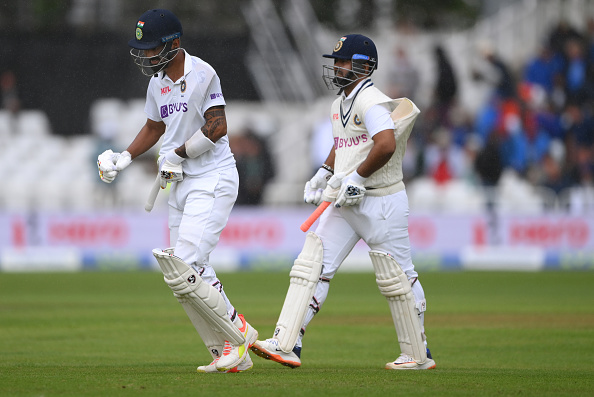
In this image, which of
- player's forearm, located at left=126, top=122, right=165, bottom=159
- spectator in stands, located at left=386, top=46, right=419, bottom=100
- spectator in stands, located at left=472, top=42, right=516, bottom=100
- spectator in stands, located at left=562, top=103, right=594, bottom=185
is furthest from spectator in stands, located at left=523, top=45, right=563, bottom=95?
player's forearm, located at left=126, top=122, right=165, bottom=159

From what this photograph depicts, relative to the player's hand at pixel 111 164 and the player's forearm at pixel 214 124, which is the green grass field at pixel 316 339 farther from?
the player's forearm at pixel 214 124

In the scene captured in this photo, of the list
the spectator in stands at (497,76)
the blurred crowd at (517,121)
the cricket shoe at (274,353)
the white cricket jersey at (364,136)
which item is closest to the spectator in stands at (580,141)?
the blurred crowd at (517,121)

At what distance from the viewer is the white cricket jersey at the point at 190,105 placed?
5.74 meters

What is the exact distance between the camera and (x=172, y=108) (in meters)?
5.81

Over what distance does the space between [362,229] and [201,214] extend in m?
1.04

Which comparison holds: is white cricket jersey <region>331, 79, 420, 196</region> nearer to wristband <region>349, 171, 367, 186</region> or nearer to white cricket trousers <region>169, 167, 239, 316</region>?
wristband <region>349, 171, 367, 186</region>

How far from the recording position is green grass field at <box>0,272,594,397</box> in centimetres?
513

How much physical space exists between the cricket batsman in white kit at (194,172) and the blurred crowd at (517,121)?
10650mm

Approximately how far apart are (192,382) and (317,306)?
1149mm

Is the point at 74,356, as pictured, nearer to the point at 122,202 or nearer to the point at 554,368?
the point at 554,368

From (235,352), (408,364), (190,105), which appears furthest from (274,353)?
(190,105)

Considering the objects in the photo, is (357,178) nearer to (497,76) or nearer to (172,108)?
(172,108)

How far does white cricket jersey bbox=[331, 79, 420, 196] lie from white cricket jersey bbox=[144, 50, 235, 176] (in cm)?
74

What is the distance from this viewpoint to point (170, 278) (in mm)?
5535
